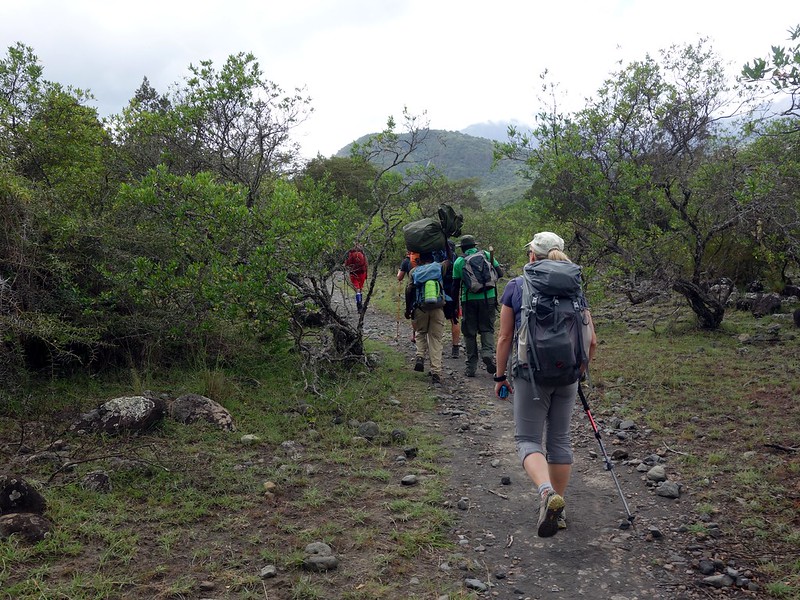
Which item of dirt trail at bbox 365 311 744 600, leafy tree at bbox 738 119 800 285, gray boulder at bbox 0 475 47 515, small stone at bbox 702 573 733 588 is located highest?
leafy tree at bbox 738 119 800 285

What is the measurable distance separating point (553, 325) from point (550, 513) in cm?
130

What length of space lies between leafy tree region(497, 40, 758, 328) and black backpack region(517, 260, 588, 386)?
22.3 ft

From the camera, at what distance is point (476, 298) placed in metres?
9.04

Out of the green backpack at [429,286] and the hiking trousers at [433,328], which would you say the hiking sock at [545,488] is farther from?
the hiking trousers at [433,328]

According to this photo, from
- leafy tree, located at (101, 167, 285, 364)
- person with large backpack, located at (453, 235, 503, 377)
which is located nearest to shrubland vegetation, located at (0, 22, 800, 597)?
leafy tree, located at (101, 167, 285, 364)

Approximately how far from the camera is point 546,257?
436 centimetres

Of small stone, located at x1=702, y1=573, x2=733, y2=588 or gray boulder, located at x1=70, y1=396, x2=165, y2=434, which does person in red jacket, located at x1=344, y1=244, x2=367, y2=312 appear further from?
small stone, located at x1=702, y1=573, x2=733, y2=588

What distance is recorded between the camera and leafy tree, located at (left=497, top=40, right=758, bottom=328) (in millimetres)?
10180

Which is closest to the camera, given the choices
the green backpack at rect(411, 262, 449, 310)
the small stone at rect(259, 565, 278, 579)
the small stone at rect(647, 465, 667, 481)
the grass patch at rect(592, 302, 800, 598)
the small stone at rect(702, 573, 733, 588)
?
the small stone at rect(702, 573, 733, 588)

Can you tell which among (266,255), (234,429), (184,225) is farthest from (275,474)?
(184,225)

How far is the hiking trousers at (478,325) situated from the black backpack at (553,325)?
16.2 feet

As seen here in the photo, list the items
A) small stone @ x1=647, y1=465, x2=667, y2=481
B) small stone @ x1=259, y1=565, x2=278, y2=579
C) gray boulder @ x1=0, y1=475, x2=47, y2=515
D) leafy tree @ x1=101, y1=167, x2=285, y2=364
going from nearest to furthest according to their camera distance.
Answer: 1. small stone @ x1=259, y1=565, x2=278, y2=579
2. gray boulder @ x1=0, y1=475, x2=47, y2=515
3. small stone @ x1=647, y1=465, x2=667, y2=481
4. leafy tree @ x1=101, y1=167, x2=285, y2=364

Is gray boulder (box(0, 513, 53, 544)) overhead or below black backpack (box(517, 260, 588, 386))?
below

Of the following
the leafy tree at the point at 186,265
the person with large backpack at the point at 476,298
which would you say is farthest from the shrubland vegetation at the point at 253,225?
the person with large backpack at the point at 476,298
